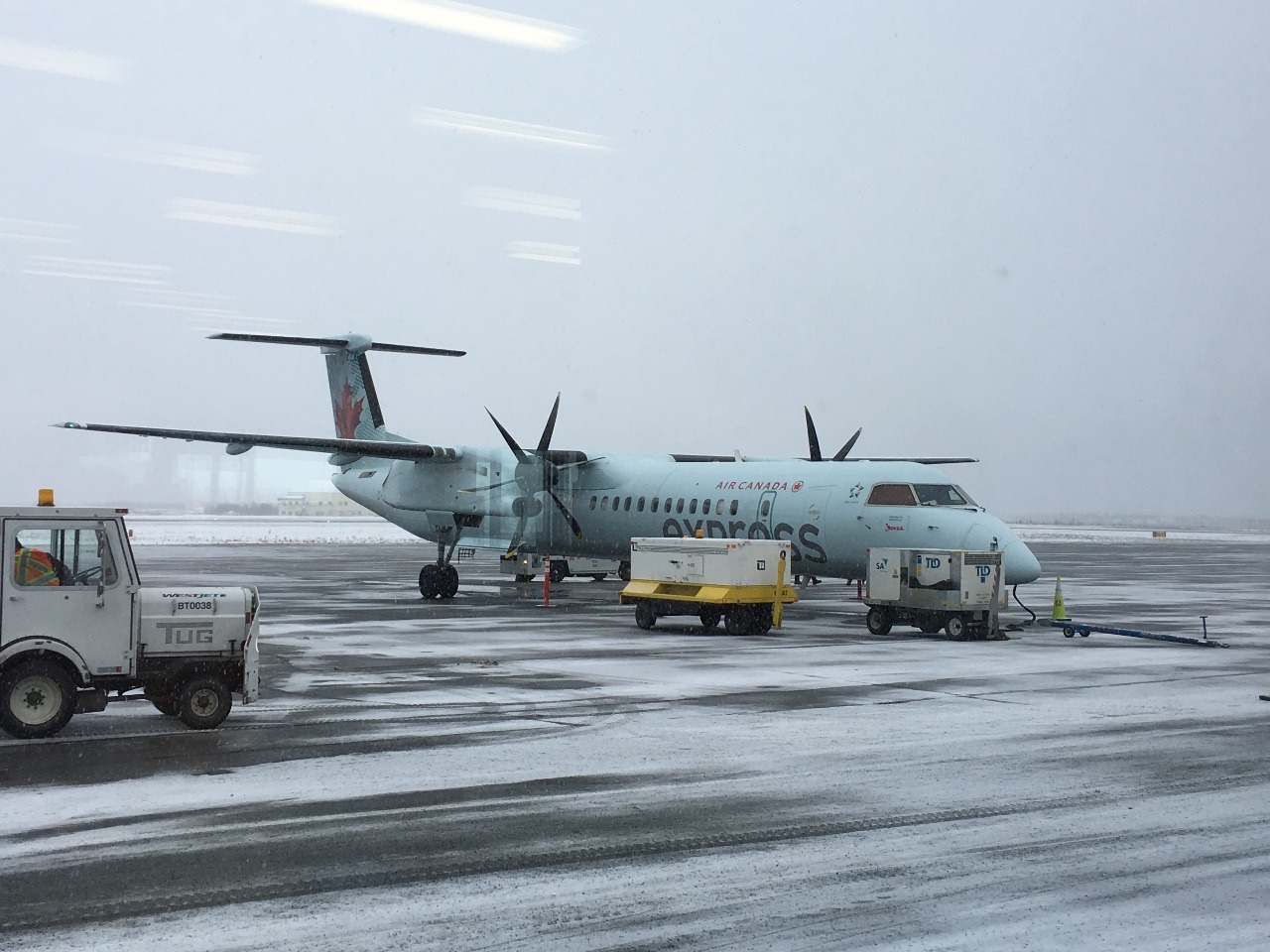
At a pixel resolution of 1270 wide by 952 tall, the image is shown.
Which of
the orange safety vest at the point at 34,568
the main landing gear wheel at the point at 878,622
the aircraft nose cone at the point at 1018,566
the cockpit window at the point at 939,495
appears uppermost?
the cockpit window at the point at 939,495

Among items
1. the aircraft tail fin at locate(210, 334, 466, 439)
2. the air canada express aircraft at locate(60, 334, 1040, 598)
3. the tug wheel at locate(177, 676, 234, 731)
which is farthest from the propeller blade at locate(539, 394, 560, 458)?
the tug wheel at locate(177, 676, 234, 731)

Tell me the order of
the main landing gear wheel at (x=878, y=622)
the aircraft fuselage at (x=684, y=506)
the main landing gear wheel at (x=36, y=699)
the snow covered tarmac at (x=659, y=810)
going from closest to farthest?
the snow covered tarmac at (x=659, y=810)
the main landing gear wheel at (x=36, y=699)
the main landing gear wheel at (x=878, y=622)
the aircraft fuselage at (x=684, y=506)

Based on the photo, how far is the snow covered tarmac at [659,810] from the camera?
6055 millimetres

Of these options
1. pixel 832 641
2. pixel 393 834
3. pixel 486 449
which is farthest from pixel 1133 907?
pixel 486 449

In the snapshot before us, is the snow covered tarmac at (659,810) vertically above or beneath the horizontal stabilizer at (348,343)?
beneath

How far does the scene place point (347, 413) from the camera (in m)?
34.9

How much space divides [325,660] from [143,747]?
244 inches

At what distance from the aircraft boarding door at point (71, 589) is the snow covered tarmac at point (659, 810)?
2.95 ft

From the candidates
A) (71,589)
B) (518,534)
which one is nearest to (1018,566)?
(518,534)

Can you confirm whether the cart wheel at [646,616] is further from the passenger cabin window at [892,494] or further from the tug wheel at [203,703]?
the tug wheel at [203,703]

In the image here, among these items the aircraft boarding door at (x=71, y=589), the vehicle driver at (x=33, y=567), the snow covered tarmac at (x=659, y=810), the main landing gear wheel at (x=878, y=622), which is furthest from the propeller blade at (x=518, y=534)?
the vehicle driver at (x=33, y=567)

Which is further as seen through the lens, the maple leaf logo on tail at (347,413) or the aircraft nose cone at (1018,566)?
the maple leaf logo on tail at (347,413)

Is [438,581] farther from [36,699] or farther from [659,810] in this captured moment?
[659,810]

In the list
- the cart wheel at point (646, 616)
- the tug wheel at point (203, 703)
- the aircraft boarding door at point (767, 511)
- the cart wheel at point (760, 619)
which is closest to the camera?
the tug wheel at point (203, 703)
